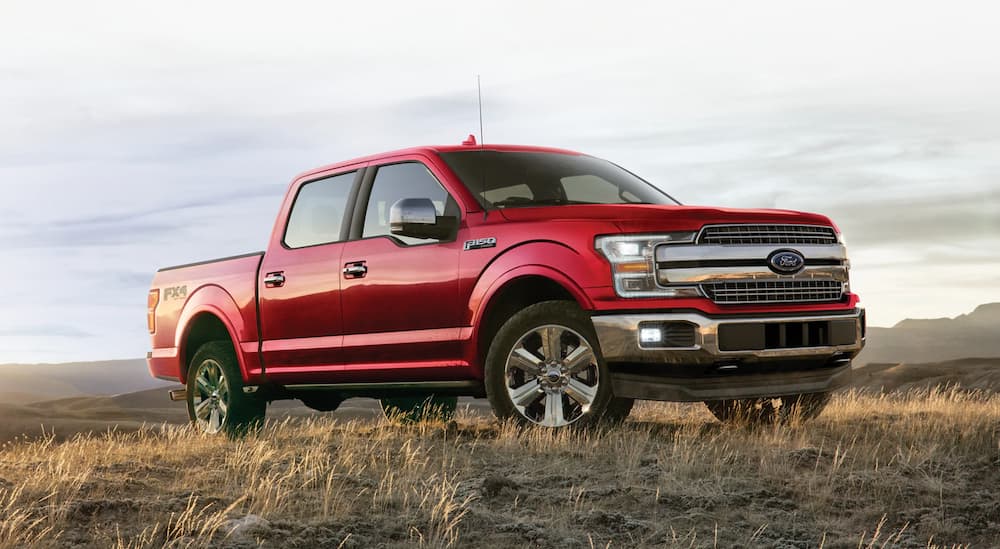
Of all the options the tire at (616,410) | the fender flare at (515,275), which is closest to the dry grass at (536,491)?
the tire at (616,410)

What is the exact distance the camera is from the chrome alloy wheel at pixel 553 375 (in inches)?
305

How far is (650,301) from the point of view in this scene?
24.6 ft

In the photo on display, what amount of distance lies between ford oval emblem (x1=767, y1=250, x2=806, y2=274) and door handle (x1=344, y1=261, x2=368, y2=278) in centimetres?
309

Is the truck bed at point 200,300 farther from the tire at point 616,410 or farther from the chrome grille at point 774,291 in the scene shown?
the chrome grille at point 774,291

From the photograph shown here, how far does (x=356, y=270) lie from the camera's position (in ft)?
29.6

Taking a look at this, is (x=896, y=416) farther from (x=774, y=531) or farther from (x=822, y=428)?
(x=774, y=531)

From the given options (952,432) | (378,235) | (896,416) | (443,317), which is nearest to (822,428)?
(952,432)

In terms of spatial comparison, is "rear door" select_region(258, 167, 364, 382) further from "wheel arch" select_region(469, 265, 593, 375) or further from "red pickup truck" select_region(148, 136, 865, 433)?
"wheel arch" select_region(469, 265, 593, 375)

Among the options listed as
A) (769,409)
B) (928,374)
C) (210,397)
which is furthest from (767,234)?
(928,374)

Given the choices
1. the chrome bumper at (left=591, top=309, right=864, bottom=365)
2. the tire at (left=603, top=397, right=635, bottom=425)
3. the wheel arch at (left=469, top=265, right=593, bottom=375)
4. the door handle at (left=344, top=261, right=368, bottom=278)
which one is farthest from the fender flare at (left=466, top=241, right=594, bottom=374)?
the door handle at (left=344, top=261, right=368, bottom=278)

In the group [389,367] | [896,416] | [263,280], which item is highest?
[263,280]

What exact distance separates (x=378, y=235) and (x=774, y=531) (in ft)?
14.2

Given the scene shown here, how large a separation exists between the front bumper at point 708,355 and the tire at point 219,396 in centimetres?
414

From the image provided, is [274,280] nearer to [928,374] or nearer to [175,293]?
[175,293]
